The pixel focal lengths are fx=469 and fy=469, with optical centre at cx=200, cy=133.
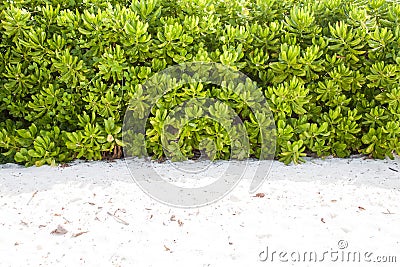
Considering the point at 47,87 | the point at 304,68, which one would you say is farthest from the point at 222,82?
the point at 47,87

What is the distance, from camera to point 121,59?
11.9ft

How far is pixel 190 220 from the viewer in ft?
9.85

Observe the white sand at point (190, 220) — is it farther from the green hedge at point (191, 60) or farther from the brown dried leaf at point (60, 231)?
the green hedge at point (191, 60)

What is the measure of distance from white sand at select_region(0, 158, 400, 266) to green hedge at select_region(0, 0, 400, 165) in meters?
0.31

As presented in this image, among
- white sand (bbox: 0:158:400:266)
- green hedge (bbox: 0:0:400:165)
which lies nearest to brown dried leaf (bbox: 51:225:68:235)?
white sand (bbox: 0:158:400:266)

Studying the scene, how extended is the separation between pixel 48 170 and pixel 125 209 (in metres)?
0.92

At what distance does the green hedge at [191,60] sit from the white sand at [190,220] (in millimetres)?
310

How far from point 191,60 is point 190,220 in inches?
51.0

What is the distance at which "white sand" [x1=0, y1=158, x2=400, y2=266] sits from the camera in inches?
105

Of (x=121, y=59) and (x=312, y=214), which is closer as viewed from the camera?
(x=312, y=214)

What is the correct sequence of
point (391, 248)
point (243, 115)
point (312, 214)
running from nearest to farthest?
point (391, 248) < point (312, 214) < point (243, 115)

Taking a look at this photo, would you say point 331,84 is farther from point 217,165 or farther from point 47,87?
point 47,87

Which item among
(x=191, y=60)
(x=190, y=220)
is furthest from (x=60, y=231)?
(x=191, y=60)

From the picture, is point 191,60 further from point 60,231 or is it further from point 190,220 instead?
point 60,231
